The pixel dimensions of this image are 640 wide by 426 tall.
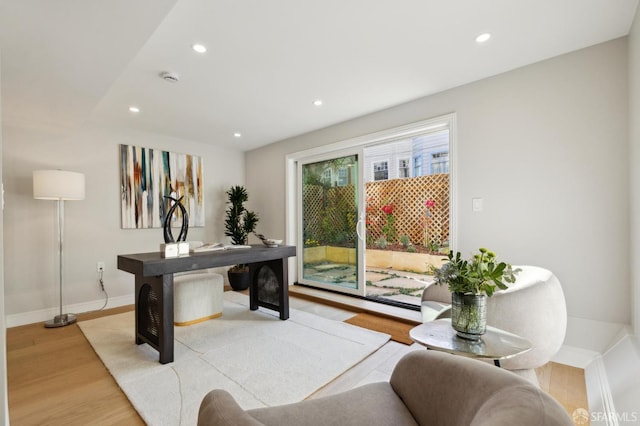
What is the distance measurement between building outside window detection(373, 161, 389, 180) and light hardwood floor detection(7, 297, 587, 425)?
507cm

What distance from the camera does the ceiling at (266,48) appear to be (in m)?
1.70

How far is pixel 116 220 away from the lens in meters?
3.94

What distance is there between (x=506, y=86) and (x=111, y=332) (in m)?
4.39

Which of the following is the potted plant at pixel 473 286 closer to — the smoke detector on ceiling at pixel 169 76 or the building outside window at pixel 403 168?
the smoke detector on ceiling at pixel 169 76

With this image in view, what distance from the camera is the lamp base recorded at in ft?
10.3

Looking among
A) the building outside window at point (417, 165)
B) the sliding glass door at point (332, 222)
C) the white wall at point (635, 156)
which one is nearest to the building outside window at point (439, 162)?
the building outside window at point (417, 165)

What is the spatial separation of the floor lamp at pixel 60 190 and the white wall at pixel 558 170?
4.01 meters

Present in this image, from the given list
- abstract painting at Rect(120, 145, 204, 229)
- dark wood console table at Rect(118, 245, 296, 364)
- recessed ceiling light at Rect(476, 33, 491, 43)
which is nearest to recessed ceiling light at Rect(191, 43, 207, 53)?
dark wood console table at Rect(118, 245, 296, 364)

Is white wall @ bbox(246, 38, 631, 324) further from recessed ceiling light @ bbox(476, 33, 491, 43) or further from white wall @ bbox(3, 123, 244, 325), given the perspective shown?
white wall @ bbox(3, 123, 244, 325)

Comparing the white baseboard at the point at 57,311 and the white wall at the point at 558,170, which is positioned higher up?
the white wall at the point at 558,170

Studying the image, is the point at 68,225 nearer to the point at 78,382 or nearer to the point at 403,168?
the point at 78,382

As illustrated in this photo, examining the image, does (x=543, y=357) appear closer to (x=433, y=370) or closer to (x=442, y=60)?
(x=433, y=370)

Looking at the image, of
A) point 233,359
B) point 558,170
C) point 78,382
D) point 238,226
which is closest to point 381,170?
point 238,226

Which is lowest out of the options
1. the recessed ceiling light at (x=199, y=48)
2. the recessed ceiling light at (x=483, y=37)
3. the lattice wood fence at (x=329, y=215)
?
the lattice wood fence at (x=329, y=215)
